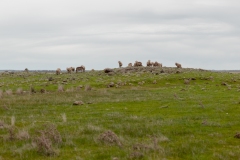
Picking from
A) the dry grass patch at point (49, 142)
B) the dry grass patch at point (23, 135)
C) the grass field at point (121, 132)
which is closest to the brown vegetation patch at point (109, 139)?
the grass field at point (121, 132)

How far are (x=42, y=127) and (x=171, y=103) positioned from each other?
12310 millimetres

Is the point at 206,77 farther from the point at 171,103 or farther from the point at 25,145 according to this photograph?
the point at 25,145

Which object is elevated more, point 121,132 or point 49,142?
point 49,142

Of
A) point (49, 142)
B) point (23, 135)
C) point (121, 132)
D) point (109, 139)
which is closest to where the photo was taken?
point (49, 142)

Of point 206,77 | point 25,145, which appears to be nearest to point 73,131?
point 25,145

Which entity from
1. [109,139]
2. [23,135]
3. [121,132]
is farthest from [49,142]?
[121,132]

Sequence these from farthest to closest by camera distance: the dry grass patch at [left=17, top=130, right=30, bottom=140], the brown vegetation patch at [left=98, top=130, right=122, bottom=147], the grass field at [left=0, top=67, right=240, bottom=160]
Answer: the dry grass patch at [left=17, top=130, right=30, bottom=140] → the brown vegetation patch at [left=98, top=130, right=122, bottom=147] → the grass field at [left=0, top=67, right=240, bottom=160]

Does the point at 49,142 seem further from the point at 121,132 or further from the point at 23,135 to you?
the point at 121,132

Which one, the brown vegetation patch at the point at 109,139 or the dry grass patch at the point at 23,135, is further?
the dry grass patch at the point at 23,135

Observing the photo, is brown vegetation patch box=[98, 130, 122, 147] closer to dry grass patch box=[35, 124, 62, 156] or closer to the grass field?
the grass field

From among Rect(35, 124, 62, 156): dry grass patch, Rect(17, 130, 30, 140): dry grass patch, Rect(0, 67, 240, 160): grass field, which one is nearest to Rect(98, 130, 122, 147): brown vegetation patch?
Rect(0, 67, 240, 160): grass field

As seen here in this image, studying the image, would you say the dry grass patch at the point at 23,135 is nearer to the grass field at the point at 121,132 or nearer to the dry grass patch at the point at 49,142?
the grass field at the point at 121,132

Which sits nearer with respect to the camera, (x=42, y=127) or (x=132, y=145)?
(x=132, y=145)

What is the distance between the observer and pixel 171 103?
25.0 m
